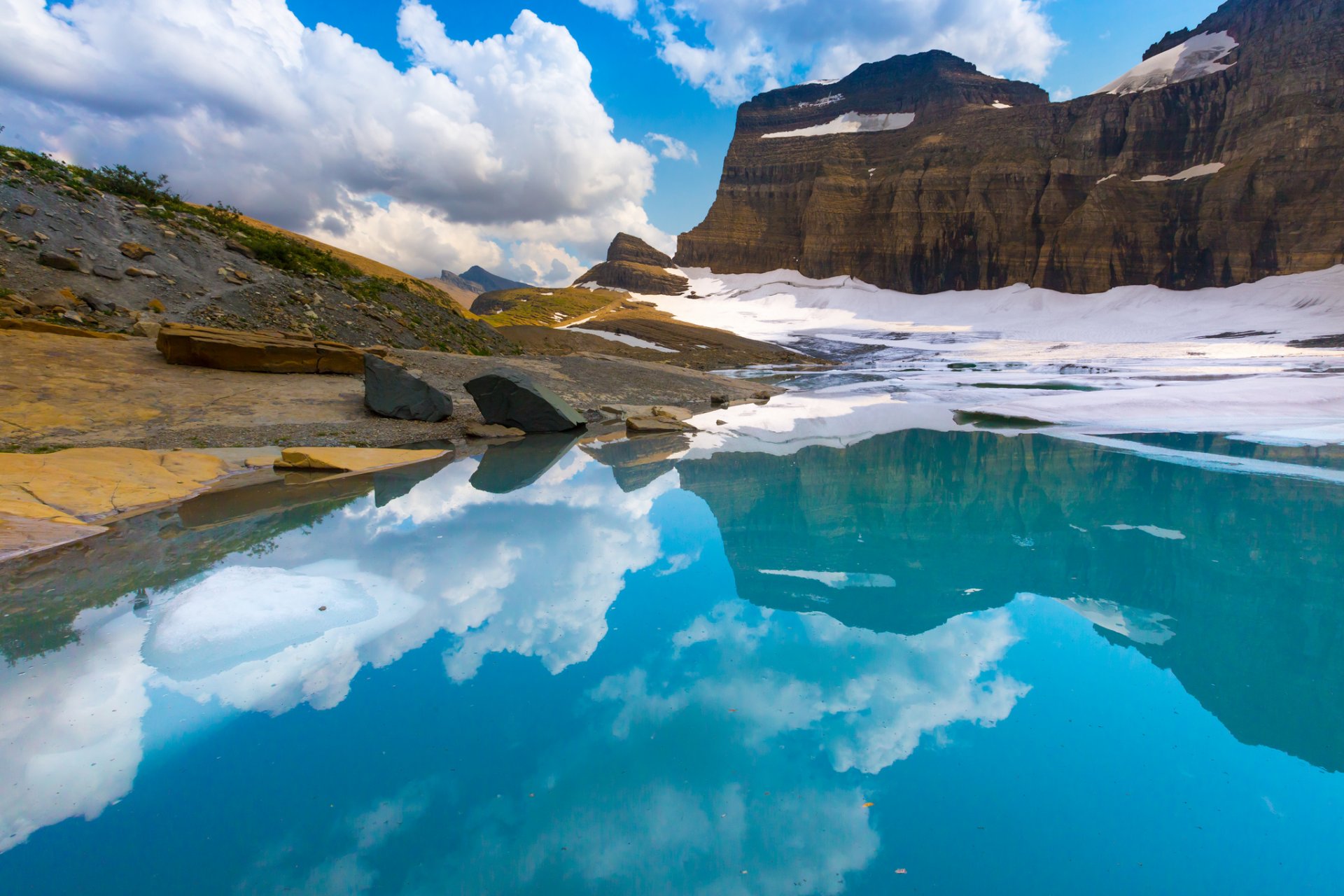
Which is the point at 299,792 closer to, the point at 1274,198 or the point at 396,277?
the point at 396,277

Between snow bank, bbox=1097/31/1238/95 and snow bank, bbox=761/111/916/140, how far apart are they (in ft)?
85.2

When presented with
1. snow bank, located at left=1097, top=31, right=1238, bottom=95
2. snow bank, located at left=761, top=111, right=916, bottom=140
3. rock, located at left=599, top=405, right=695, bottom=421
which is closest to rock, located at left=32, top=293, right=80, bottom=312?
rock, located at left=599, top=405, right=695, bottom=421

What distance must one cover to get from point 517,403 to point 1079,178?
73.0 metres

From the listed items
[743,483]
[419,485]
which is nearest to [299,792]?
[419,485]

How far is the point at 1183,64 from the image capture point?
203 ft

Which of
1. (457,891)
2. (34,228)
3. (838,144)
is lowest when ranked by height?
(457,891)

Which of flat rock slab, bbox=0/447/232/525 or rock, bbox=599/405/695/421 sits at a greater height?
rock, bbox=599/405/695/421

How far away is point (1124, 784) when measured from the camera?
8.05 ft

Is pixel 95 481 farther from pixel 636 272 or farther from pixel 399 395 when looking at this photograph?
pixel 636 272

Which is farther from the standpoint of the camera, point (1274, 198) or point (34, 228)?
point (1274, 198)

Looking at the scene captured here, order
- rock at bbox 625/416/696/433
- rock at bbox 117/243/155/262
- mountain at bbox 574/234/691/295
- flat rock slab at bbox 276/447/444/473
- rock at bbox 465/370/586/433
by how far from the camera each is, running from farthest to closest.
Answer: mountain at bbox 574/234/691/295, rock at bbox 117/243/155/262, rock at bbox 625/416/696/433, rock at bbox 465/370/586/433, flat rock slab at bbox 276/447/444/473

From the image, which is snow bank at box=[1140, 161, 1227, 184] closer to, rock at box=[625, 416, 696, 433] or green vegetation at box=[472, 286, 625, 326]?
green vegetation at box=[472, 286, 625, 326]

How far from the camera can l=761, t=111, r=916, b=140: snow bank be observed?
8688 cm

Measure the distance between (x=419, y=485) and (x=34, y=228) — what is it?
1156 centimetres
